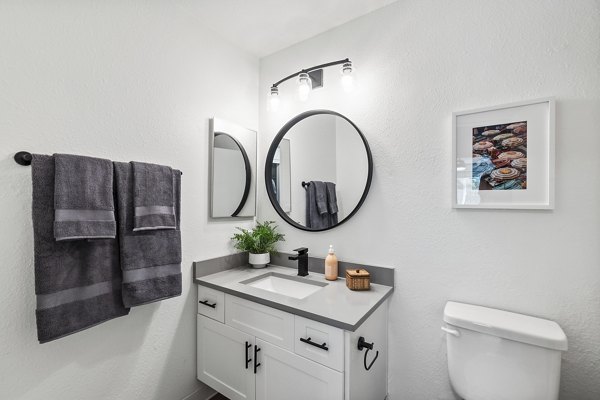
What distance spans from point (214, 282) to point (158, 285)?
32 cm

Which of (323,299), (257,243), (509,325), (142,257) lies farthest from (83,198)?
(509,325)

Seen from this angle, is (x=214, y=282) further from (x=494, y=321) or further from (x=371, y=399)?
(x=494, y=321)

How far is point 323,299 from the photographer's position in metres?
1.30

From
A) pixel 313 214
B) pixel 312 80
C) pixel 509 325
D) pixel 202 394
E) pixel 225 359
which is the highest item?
pixel 312 80

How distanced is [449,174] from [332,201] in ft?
2.14

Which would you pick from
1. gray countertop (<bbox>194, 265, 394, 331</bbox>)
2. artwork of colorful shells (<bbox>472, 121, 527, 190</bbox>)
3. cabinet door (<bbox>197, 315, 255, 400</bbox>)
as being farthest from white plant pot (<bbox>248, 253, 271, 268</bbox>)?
artwork of colorful shells (<bbox>472, 121, 527, 190</bbox>)

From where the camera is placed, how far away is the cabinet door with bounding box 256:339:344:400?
1097 mm

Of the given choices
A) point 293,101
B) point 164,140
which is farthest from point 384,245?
point 164,140

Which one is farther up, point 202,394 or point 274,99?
point 274,99

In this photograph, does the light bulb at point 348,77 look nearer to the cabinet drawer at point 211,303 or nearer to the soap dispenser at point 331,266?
the soap dispenser at point 331,266

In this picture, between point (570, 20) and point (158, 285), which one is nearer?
point (570, 20)

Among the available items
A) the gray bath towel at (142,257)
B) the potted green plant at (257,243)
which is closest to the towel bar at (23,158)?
the gray bath towel at (142,257)

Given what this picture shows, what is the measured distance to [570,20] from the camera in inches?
43.5

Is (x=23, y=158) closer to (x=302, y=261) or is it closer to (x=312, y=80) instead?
(x=302, y=261)
